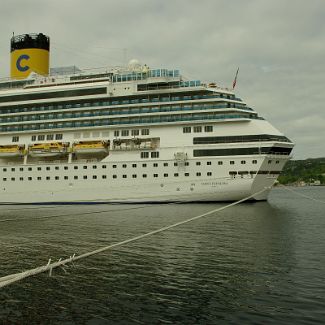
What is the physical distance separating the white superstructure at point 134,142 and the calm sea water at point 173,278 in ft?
41.1

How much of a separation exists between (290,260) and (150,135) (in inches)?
956

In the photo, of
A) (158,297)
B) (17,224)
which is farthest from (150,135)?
(158,297)

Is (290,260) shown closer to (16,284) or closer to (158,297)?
(158,297)

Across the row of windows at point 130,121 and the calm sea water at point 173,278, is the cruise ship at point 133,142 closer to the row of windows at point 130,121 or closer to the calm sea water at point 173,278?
the row of windows at point 130,121

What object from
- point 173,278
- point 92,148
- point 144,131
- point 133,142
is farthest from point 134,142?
point 173,278

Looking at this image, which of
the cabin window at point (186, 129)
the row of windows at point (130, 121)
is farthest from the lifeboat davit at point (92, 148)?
the cabin window at point (186, 129)

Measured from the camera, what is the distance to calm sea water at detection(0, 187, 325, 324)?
9148 mm

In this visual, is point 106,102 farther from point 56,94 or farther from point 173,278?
point 173,278

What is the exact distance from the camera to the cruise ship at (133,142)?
33.8 m

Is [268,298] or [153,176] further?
[153,176]

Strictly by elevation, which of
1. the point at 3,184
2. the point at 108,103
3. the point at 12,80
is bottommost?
the point at 3,184

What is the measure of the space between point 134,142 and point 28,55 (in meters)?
21.6

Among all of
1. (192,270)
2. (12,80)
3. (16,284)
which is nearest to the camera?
(16,284)

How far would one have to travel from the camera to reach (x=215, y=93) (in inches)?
1449
